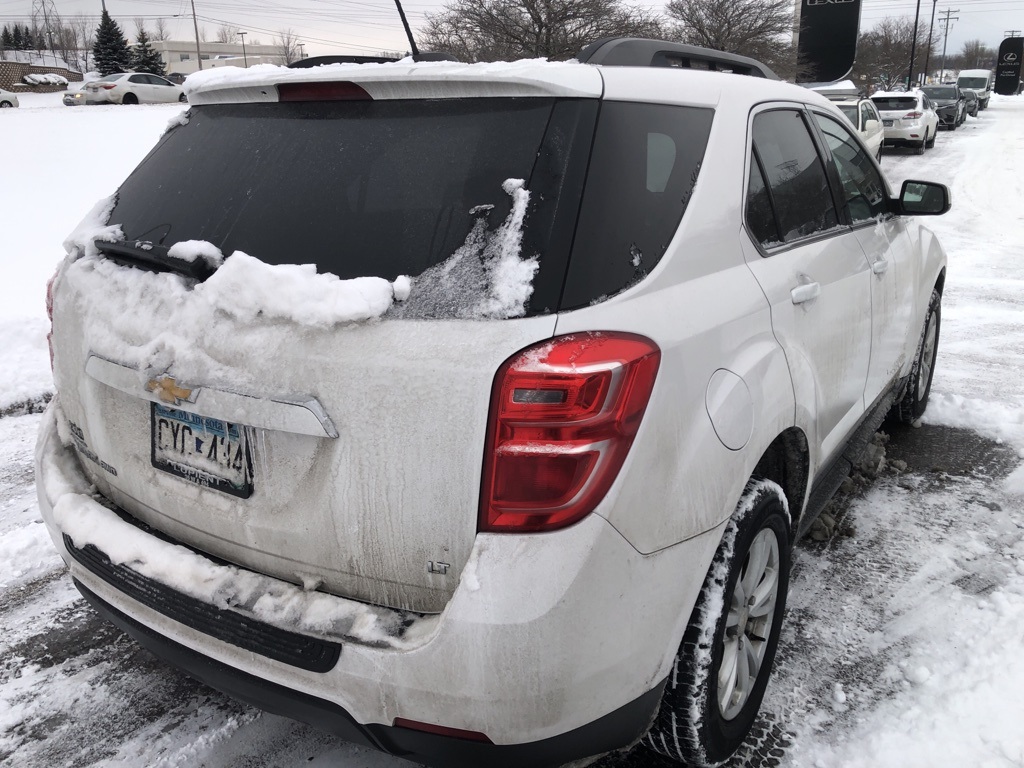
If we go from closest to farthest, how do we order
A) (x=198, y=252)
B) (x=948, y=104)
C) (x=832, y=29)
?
(x=198, y=252)
(x=832, y=29)
(x=948, y=104)

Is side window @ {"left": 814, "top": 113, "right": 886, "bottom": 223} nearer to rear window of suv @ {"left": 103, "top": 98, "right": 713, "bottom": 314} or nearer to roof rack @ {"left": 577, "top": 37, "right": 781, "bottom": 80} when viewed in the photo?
roof rack @ {"left": 577, "top": 37, "right": 781, "bottom": 80}

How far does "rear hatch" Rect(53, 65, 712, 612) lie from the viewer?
175 cm

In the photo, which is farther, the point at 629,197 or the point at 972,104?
the point at 972,104

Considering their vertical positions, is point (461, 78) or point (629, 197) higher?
point (461, 78)

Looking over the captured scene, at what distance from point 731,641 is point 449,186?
142 cm

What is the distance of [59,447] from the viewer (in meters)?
2.56

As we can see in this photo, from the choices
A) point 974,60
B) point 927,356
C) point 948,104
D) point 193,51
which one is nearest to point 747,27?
point 948,104

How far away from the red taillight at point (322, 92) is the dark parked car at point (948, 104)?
3256 centimetres

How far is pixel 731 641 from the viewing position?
7.45 feet

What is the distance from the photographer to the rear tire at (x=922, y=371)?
15.4ft

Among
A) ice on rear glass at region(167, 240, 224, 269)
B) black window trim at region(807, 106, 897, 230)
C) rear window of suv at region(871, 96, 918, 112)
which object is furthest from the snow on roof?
rear window of suv at region(871, 96, 918, 112)

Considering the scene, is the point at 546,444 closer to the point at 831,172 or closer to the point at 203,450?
the point at 203,450

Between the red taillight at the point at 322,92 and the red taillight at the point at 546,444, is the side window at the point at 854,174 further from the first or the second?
the red taillight at the point at 546,444

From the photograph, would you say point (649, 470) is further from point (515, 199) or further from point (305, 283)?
point (305, 283)
